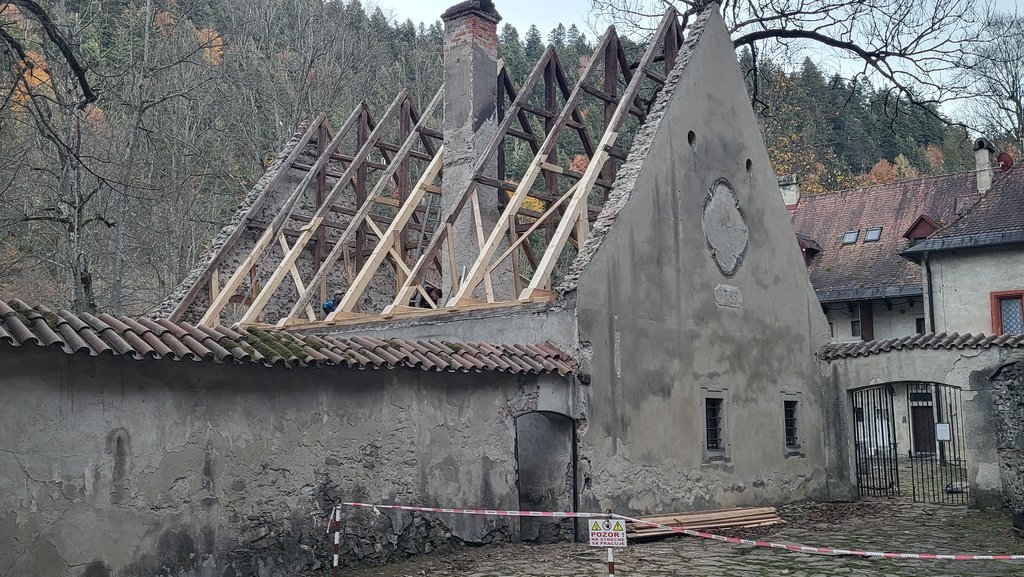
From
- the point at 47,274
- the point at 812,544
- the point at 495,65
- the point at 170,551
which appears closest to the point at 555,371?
the point at 812,544

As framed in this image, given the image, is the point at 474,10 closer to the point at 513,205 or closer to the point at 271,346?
the point at 513,205

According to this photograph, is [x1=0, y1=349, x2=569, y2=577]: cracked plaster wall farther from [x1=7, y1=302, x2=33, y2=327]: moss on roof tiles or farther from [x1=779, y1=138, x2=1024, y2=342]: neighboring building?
[x1=779, y1=138, x2=1024, y2=342]: neighboring building

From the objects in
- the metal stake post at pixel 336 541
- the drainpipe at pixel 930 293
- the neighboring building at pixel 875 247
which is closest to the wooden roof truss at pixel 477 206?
the metal stake post at pixel 336 541

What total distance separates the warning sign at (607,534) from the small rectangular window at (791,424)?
9.82 m

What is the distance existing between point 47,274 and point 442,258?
15.4 m

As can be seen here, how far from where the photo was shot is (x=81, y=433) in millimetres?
8023

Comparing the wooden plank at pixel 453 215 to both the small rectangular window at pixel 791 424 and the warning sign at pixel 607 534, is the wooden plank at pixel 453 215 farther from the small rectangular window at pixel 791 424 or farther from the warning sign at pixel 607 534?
the small rectangular window at pixel 791 424

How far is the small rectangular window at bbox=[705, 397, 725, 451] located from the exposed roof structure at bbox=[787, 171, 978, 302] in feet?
47.6

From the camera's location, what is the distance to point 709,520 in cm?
1307

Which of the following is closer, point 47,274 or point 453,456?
point 453,456

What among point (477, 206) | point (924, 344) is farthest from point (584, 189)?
point (924, 344)

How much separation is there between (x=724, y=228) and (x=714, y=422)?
333 centimetres

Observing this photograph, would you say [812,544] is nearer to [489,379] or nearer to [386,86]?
[489,379]

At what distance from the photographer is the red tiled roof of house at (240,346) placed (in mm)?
7621
